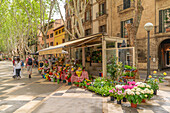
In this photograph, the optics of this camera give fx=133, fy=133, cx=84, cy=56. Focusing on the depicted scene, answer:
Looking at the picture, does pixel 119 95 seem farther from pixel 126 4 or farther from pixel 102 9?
pixel 102 9

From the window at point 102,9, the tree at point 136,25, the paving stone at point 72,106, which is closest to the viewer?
the paving stone at point 72,106

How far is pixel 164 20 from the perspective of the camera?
13.8 metres

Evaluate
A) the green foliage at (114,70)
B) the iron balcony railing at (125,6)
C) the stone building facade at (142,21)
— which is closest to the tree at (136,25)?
the green foliage at (114,70)

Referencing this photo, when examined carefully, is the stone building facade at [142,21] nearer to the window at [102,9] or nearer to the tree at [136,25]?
the window at [102,9]

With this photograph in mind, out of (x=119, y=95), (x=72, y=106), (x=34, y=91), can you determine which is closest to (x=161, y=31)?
(x=119, y=95)

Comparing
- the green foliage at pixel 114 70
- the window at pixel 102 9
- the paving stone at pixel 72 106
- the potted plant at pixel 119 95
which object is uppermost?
the window at pixel 102 9

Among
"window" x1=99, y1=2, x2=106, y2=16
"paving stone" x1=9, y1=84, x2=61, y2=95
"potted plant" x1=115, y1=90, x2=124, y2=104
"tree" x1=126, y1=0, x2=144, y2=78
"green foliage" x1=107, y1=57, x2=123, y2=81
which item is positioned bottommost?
"paving stone" x1=9, y1=84, x2=61, y2=95

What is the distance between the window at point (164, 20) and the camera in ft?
44.7

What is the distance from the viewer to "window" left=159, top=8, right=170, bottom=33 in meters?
13.6

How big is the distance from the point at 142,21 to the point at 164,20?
8.06 feet

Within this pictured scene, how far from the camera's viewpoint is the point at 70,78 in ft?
27.2

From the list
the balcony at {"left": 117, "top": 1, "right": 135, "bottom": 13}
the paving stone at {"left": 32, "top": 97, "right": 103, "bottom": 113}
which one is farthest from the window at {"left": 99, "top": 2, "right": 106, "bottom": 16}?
the paving stone at {"left": 32, "top": 97, "right": 103, "bottom": 113}

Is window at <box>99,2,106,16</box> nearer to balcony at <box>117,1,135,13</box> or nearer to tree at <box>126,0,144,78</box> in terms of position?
balcony at <box>117,1,135,13</box>

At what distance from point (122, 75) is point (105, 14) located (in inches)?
582
